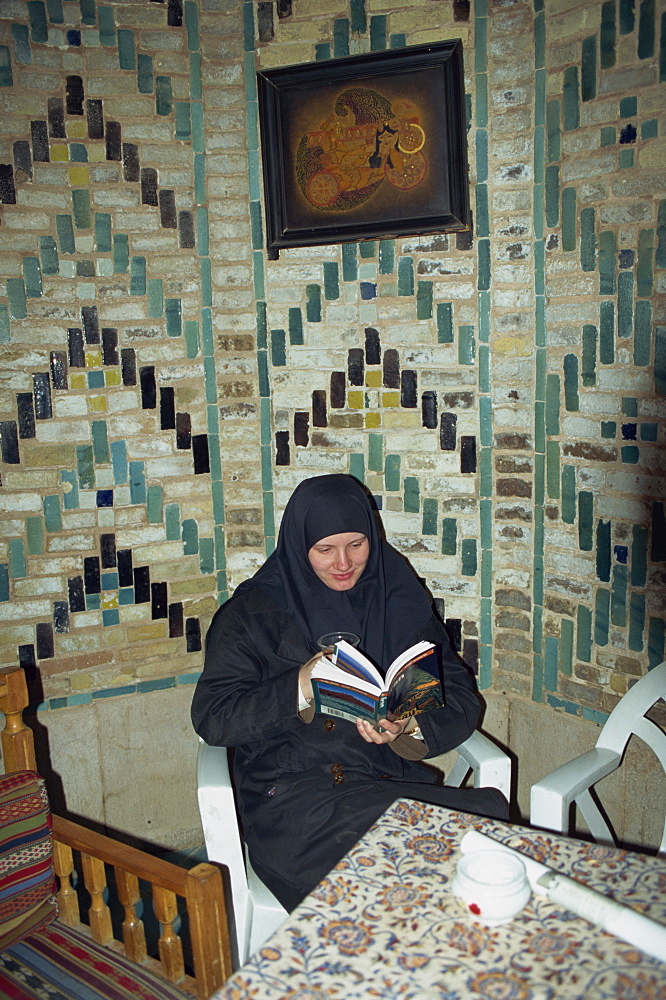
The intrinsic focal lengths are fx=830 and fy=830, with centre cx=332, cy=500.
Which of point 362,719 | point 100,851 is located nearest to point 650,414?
point 362,719

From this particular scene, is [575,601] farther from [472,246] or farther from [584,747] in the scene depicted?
[472,246]

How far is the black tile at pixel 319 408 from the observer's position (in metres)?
3.27

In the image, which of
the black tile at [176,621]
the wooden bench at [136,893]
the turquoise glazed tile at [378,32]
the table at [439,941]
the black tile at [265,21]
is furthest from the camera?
the black tile at [176,621]

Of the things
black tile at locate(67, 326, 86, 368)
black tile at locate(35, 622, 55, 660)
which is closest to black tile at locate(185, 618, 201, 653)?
black tile at locate(35, 622, 55, 660)

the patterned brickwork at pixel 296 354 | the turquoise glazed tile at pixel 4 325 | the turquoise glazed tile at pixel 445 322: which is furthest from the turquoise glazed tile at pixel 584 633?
the turquoise glazed tile at pixel 4 325

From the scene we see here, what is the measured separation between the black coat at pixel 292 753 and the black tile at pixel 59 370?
3.87 feet

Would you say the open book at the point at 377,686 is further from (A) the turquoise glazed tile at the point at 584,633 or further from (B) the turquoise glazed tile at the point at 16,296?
(B) the turquoise glazed tile at the point at 16,296

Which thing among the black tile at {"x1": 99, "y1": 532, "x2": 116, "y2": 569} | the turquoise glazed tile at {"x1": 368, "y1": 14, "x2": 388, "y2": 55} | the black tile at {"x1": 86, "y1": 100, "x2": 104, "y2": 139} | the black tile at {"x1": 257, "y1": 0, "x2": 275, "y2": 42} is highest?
the black tile at {"x1": 257, "y1": 0, "x2": 275, "y2": 42}

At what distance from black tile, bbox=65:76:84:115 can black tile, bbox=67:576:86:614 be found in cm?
174

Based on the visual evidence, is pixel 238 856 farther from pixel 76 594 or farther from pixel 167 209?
pixel 167 209

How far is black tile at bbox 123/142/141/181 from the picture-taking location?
Result: 3100 millimetres

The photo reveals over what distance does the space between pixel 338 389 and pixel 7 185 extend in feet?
4.62

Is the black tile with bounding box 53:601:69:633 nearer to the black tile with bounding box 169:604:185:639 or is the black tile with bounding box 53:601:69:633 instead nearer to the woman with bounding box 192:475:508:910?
the black tile with bounding box 169:604:185:639

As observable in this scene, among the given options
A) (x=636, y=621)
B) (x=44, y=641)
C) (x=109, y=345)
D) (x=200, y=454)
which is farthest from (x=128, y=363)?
(x=636, y=621)
